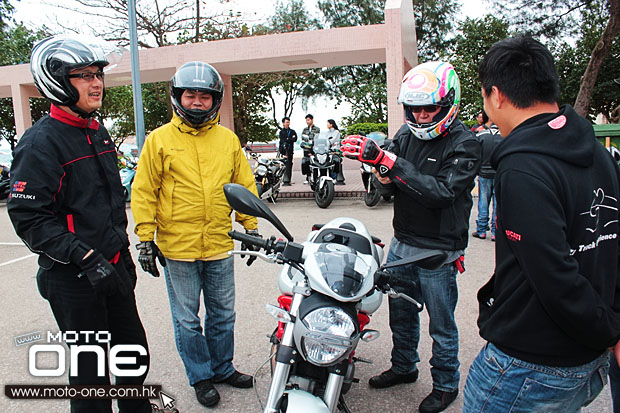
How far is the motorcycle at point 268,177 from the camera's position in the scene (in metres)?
10.2

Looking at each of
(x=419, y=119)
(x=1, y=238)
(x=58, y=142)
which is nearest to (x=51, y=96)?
(x=58, y=142)

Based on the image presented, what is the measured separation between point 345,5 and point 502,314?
40110 mm

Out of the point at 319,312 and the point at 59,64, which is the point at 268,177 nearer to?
the point at 59,64

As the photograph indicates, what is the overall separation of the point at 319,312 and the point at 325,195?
7875 millimetres

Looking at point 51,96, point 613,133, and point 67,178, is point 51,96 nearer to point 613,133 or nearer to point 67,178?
point 67,178

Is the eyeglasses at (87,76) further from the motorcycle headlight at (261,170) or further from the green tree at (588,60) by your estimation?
the green tree at (588,60)

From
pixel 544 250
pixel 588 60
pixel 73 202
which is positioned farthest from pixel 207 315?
pixel 588 60

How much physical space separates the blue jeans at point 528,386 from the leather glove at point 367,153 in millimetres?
1155

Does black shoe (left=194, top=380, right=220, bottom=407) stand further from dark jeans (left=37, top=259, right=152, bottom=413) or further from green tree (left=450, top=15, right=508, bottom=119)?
green tree (left=450, top=15, right=508, bottom=119)

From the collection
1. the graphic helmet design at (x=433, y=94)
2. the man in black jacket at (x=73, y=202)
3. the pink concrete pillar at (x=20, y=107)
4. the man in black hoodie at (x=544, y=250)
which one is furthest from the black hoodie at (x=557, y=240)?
the pink concrete pillar at (x=20, y=107)

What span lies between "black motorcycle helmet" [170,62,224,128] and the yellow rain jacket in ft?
0.20

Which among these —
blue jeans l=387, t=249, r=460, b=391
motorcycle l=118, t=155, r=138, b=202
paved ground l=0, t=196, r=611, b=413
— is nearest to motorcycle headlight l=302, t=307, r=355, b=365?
blue jeans l=387, t=249, r=460, b=391

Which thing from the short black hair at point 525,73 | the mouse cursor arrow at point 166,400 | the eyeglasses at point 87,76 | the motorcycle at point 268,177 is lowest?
the mouse cursor arrow at point 166,400

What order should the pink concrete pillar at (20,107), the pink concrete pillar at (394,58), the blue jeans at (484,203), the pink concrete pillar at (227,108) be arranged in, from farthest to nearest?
the pink concrete pillar at (20,107) < the pink concrete pillar at (227,108) < the pink concrete pillar at (394,58) < the blue jeans at (484,203)
